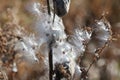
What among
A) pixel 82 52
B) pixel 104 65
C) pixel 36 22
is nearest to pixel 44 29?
pixel 36 22

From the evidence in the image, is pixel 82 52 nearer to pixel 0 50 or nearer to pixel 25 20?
pixel 0 50

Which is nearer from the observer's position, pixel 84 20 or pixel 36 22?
pixel 36 22

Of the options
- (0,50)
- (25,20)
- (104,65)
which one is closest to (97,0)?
(25,20)

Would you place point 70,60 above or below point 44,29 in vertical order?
below

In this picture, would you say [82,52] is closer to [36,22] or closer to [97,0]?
[36,22]

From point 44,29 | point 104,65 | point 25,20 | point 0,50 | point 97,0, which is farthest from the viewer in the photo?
point 97,0

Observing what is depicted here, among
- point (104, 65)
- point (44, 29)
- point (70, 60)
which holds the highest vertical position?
point (44, 29)

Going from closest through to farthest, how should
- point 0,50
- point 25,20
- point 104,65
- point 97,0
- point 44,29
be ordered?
point 44,29
point 0,50
point 104,65
point 25,20
point 97,0
